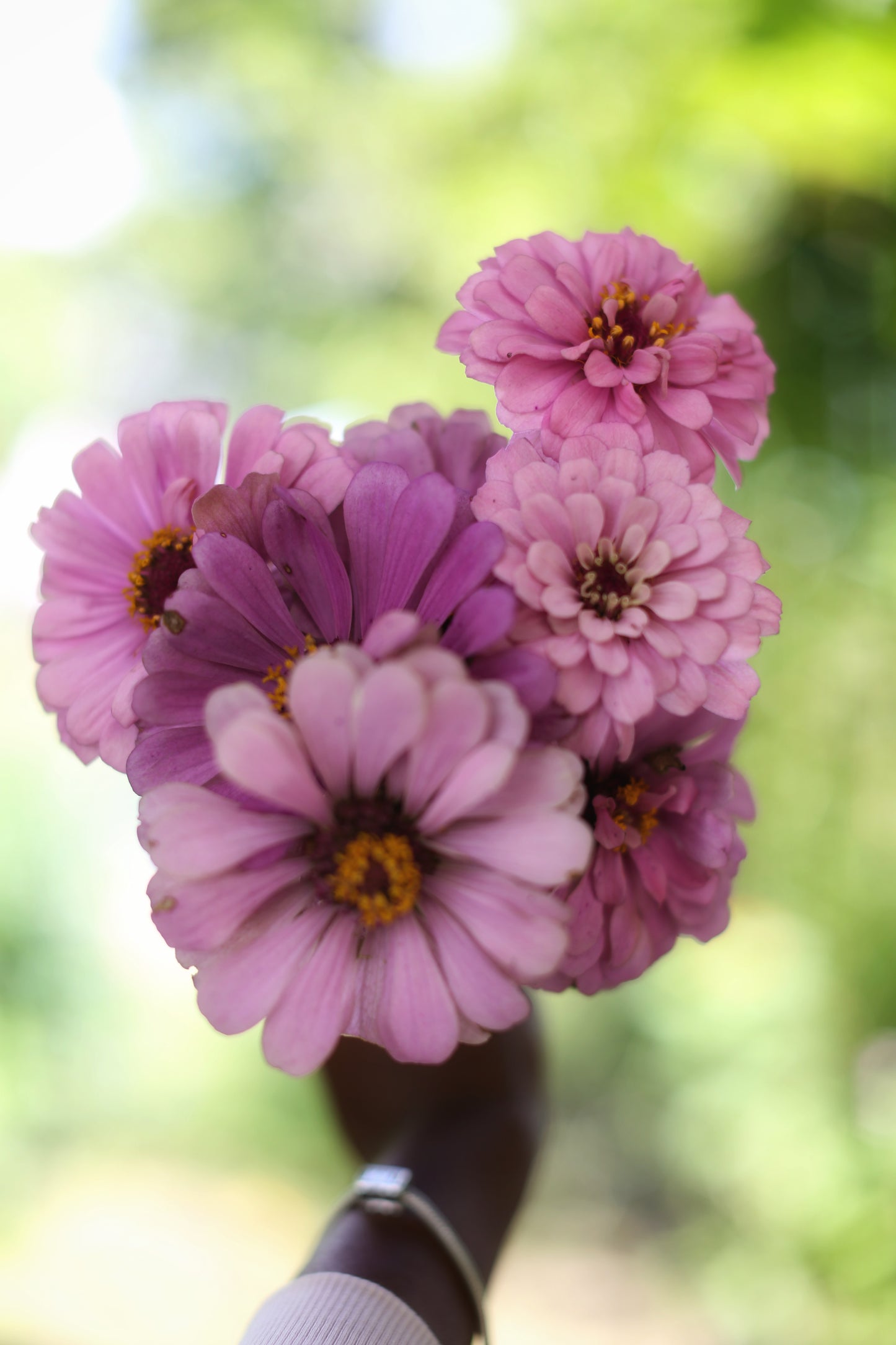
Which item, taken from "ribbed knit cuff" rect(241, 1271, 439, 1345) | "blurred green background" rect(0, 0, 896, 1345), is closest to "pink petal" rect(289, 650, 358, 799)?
"ribbed knit cuff" rect(241, 1271, 439, 1345)

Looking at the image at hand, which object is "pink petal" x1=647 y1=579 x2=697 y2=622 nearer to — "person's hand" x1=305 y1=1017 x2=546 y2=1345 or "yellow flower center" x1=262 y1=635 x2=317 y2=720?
"yellow flower center" x1=262 y1=635 x2=317 y2=720

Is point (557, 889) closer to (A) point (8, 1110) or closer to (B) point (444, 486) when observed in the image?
(B) point (444, 486)

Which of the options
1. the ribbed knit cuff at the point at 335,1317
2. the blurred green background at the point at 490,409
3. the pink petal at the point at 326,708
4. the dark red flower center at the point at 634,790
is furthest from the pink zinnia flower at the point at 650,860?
the blurred green background at the point at 490,409

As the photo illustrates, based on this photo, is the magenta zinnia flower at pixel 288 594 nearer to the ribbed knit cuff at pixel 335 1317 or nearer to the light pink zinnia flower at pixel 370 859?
the light pink zinnia flower at pixel 370 859

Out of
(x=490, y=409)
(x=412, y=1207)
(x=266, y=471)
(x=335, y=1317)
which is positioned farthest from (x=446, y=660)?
(x=490, y=409)

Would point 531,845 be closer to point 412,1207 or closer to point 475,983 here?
point 475,983

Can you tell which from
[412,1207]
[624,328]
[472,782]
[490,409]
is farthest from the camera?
[490,409]

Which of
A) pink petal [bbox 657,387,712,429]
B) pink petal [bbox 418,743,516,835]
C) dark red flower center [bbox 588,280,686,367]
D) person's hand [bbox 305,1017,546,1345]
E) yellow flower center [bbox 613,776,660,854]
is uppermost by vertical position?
dark red flower center [bbox 588,280,686,367]
